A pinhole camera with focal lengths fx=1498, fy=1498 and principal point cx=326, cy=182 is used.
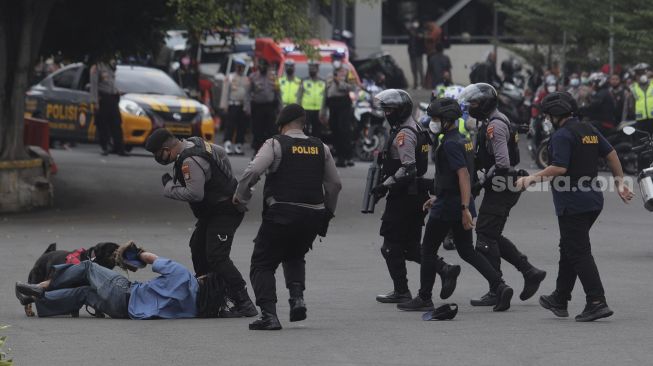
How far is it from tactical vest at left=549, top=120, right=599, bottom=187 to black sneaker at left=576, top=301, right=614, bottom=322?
0.85 m

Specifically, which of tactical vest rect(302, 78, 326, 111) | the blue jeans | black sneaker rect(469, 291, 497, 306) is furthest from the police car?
the blue jeans

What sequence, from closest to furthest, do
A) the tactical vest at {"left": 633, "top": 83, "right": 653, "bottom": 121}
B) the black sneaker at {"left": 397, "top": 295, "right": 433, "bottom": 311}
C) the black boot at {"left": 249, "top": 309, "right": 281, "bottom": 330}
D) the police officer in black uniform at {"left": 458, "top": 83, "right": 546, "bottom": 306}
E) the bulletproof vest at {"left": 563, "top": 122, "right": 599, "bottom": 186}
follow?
1. the black boot at {"left": 249, "top": 309, "right": 281, "bottom": 330}
2. the bulletproof vest at {"left": 563, "top": 122, "right": 599, "bottom": 186}
3. the black sneaker at {"left": 397, "top": 295, "right": 433, "bottom": 311}
4. the police officer in black uniform at {"left": 458, "top": 83, "right": 546, "bottom": 306}
5. the tactical vest at {"left": 633, "top": 83, "right": 653, "bottom": 121}

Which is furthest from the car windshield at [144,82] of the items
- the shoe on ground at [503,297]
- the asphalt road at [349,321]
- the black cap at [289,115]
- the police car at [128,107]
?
the black cap at [289,115]

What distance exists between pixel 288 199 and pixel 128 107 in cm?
1668

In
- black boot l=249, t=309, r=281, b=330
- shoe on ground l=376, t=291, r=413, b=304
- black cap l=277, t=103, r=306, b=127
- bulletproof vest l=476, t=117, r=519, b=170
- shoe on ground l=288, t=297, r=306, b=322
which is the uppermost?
black cap l=277, t=103, r=306, b=127

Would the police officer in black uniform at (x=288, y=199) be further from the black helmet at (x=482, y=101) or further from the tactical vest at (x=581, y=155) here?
the black helmet at (x=482, y=101)

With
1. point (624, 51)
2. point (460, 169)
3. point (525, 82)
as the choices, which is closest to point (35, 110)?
point (624, 51)

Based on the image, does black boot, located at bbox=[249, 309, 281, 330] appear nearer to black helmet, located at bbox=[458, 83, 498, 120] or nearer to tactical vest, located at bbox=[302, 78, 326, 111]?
black helmet, located at bbox=[458, 83, 498, 120]

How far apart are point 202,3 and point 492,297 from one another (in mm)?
8229

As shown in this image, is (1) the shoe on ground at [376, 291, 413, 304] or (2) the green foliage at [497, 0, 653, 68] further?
(2) the green foliage at [497, 0, 653, 68]

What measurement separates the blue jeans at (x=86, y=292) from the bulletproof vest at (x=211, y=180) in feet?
2.69

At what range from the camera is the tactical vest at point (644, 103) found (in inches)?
992

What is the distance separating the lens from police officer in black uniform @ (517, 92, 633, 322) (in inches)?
409

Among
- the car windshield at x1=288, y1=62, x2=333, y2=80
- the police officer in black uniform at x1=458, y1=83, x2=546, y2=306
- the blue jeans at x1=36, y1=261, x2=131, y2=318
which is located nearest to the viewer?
the blue jeans at x1=36, y1=261, x2=131, y2=318
